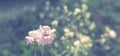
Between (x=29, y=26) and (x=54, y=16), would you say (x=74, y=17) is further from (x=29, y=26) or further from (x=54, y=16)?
(x=29, y=26)

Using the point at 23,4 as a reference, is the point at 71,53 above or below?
below

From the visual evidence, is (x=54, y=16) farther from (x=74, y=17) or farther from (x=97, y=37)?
(x=97, y=37)

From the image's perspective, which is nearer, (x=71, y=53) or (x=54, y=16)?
(x=71, y=53)

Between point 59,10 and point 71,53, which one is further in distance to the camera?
point 59,10

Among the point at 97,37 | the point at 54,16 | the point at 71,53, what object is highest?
the point at 54,16

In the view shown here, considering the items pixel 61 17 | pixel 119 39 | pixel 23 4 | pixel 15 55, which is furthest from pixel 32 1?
pixel 119 39

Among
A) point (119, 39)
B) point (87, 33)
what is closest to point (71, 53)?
point (87, 33)
